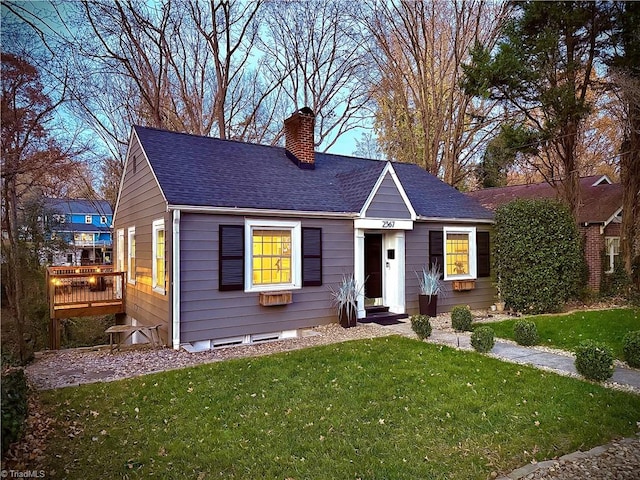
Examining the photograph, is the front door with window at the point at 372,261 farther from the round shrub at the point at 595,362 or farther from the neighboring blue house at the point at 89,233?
the neighboring blue house at the point at 89,233

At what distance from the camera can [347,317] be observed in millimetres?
9016

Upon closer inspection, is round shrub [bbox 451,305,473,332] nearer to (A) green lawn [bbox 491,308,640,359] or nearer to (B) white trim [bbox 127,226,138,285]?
(A) green lawn [bbox 491,308,640,359]

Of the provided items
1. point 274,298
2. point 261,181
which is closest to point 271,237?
point 274,298

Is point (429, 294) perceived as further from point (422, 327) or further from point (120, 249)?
point (120, 249)


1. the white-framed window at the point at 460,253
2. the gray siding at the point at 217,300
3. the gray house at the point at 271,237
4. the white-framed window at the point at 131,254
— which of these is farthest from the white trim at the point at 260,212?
the white-framed window at the point at 131,254

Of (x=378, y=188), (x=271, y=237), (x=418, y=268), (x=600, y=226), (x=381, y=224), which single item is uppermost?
(x=378, y=188)

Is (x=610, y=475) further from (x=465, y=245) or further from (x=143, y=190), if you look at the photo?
(x=143, y=190)

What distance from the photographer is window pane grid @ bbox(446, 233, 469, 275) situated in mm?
11125

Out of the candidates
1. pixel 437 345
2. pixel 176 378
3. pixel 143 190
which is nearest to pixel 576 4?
pixel 437 345

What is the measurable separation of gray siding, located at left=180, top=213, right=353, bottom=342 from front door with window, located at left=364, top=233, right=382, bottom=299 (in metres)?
1.66

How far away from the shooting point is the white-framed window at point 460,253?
1105 cm

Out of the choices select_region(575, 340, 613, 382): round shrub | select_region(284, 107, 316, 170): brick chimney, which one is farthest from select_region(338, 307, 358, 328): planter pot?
select_region(575, 340, 613, 382): round shrub

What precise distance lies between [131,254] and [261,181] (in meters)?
4.55

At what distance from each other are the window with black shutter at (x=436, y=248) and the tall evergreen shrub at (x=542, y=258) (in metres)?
1.82
